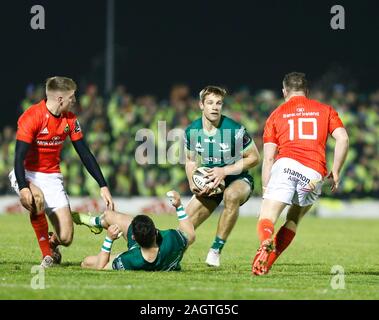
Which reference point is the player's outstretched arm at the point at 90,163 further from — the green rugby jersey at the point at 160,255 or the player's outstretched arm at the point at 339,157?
the player's outstretched arm at the point at 339,157

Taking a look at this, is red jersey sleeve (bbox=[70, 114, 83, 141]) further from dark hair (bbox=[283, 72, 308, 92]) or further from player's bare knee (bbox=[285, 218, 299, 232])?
player's bare knee (bbox=[285, 218, 299, 232])

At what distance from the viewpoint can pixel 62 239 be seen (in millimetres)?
11758

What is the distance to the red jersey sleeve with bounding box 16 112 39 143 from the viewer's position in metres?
11.2

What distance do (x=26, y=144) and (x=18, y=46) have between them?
21718 mm

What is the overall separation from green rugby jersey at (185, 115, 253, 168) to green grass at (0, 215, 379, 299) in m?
1.24

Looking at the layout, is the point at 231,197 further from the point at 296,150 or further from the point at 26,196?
the point at 26,196

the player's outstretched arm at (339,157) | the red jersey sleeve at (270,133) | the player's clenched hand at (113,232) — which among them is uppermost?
the red jersey sleeve at (270,133)

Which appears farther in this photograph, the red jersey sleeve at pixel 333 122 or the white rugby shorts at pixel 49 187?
the white rugby shorts at pixel 49 187

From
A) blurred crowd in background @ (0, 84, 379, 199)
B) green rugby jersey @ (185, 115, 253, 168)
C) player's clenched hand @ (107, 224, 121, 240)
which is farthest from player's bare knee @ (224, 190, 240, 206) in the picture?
blurred crowd in background @ (0, 84, 379, 199)

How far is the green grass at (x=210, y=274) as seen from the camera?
8.95 metres

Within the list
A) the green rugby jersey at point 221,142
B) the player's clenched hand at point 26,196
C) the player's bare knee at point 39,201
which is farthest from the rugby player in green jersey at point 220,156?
the player's clenched hand at point 26,196

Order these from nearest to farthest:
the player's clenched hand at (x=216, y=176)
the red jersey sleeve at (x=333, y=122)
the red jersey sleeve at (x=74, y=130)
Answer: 1. the red jersey sleeve at (x=333, y=122)
2. the red jersey sleeve at (x=74, y=130)
3. the player's clenched hand at (x=216, y=176)

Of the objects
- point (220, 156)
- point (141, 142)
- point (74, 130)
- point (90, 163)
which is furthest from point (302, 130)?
point (141, 142)
